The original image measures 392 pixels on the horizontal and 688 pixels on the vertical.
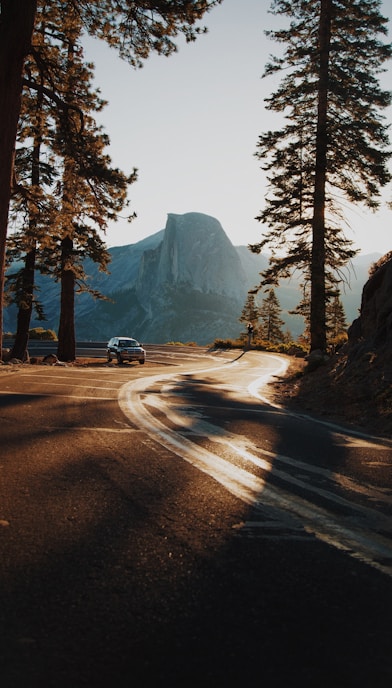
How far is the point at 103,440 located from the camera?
5.13 m

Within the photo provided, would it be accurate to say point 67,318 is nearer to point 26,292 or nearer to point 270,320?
point 26,292

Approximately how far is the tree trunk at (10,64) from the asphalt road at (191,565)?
9.38 metres

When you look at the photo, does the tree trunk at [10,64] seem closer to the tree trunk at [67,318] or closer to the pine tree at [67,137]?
the pine tree at [67,137]

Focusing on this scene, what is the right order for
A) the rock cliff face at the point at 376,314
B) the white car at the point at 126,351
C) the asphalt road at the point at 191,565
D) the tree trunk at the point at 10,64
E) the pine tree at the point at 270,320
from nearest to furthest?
the asphalt road at the point at 191,565 → the rock cliff face at the point at 376,314 → the tree trunk at the point at 10,64 → the white car at the point at 126,351 → the pine tree at the point at 270,320

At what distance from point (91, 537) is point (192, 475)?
140 centimetres

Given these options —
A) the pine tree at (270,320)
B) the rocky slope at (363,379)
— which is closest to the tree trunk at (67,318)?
the rocky slope at (363,379)

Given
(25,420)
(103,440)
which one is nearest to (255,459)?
(103,440)

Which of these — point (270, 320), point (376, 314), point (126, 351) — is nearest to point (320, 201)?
point (376, 314)

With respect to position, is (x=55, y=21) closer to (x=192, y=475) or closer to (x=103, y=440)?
(x=103, y=440)

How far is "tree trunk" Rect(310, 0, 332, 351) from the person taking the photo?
66.8 ft

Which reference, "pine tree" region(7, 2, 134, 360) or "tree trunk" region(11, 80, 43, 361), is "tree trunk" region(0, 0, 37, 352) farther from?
"tree trunk" region(11, 80, 43, 361)

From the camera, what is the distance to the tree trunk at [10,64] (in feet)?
39.3

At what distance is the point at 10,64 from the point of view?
39.5 ft

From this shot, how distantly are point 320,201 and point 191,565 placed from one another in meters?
20.5
